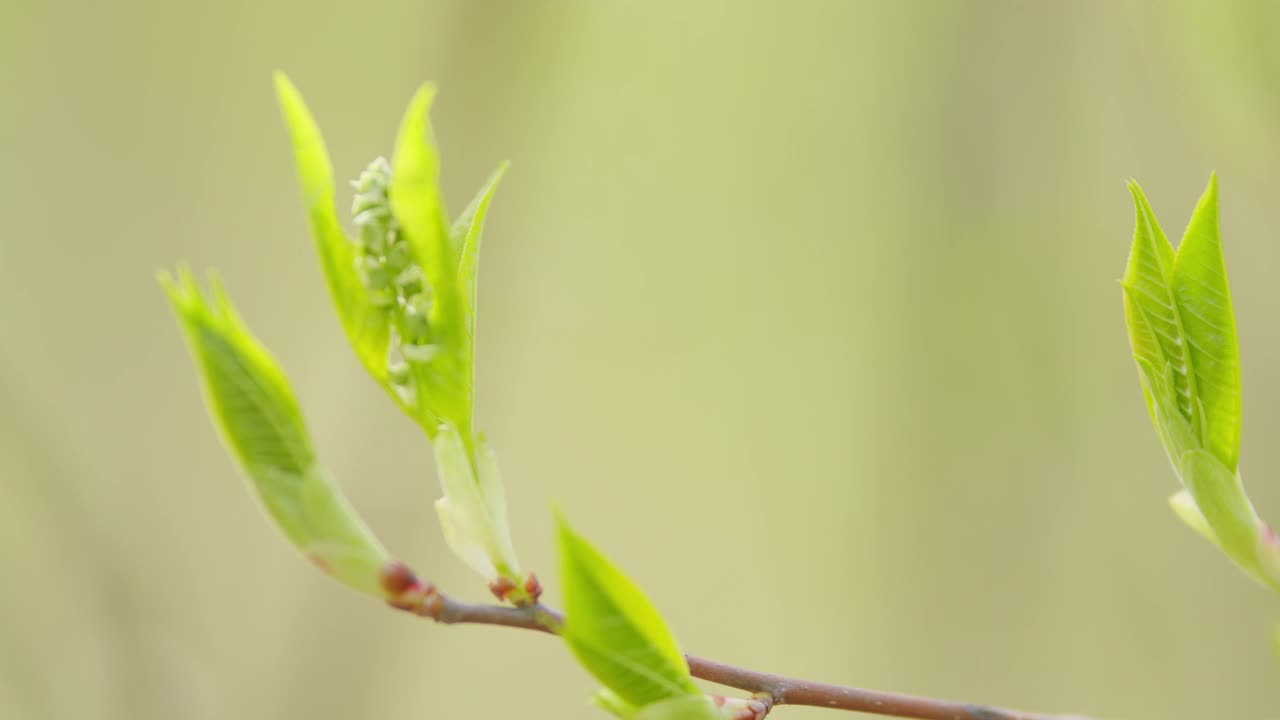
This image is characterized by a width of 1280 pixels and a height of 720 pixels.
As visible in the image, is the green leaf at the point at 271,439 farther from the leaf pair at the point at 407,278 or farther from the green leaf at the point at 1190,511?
the green leaf at the point at 1190,511

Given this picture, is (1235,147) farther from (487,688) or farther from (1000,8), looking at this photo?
(487,688)

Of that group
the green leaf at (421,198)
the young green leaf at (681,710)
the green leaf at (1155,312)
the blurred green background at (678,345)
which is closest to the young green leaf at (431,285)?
the green leaf at (421,198)

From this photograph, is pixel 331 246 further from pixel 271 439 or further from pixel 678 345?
pixel 678 345

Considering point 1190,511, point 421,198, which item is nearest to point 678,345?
A: point 1190,511

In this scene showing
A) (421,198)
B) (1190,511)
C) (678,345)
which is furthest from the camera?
(678,345)

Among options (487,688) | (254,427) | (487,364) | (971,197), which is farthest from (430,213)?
(971,197)

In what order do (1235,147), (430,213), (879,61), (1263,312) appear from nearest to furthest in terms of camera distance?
1. (430,213)
2. (1235,147)
3. (1263,312)
4. (879,61)
